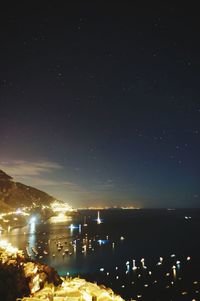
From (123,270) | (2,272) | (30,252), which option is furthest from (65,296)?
(30,252)

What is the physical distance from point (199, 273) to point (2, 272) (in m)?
41.6

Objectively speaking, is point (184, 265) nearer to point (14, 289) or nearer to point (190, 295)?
point (190, 295)

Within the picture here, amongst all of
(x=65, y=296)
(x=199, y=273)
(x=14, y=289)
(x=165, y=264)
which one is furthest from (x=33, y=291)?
(x=165, y=264)

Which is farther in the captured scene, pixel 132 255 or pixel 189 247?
pixel 189 247

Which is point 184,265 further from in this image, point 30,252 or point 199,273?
point 30,252

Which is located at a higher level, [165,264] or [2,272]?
[2,272]

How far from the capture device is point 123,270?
53031 mm

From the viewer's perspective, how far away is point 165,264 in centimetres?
5978

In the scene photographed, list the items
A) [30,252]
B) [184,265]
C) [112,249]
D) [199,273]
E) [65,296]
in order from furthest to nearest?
[112,249] → [30,252] → [184,265] → [199,273] → [65,296]

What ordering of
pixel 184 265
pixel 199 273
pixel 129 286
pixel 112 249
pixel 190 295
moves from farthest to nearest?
pixel 112 249
pixel 184 265
pixel 199 273
pixel 129 286
pixel 190 295

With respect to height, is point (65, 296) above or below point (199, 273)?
above

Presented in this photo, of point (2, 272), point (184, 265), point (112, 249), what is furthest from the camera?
point (112, 249)

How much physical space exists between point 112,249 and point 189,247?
2449 centimetres

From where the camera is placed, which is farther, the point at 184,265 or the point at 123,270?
the point at 184,265
